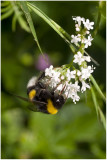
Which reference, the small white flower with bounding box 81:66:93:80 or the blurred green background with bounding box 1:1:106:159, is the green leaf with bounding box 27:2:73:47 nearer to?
the small white flower with bounding box 81:66:93:80

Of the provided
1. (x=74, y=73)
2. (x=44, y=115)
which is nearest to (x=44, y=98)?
(x=74, y=73)

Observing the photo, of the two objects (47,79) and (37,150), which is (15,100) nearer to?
(37,150)

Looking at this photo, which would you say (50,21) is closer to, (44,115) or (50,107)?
(50,107)

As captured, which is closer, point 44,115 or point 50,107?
point 50,107

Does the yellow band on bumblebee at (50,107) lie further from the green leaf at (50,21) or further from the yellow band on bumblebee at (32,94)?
the green leaf at (50,21)

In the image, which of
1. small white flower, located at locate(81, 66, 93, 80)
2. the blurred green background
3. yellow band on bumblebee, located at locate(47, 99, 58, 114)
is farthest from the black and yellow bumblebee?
the blurred green background

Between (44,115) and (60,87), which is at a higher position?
(44,115)
